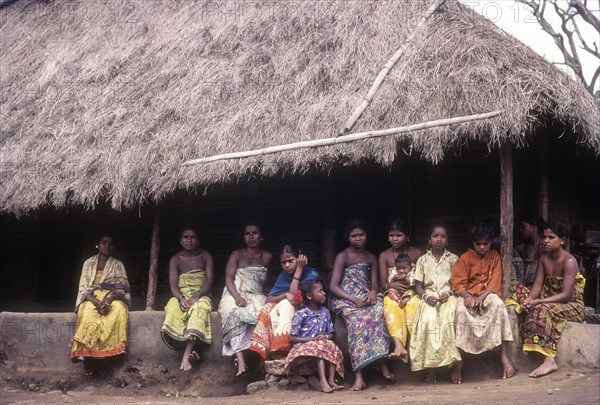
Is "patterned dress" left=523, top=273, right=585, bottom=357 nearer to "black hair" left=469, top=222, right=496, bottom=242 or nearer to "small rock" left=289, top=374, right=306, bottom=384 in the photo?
"black hair" left=469, top=222, right=496, bottom=242

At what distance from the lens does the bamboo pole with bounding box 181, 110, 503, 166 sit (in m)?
6.54

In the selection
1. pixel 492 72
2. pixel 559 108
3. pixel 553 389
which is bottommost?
pixel 553 389

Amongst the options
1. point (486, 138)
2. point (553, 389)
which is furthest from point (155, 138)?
point (553, 389)

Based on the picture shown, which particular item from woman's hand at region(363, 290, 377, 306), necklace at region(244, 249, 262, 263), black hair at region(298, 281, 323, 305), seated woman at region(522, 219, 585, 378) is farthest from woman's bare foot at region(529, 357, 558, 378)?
necklace at region(244, 249, 262, 263)

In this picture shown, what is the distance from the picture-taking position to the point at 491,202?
8.46 meters

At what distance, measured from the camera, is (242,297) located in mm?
7539

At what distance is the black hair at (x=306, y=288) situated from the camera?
699 centimetres

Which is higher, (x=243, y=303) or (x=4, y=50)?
(x=4, y=50)

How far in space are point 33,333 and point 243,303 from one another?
2.53 metres

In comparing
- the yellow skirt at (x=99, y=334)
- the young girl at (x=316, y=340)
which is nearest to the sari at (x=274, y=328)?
the young girl at (x=316, y=340)

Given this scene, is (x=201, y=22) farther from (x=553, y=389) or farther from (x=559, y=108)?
(x=553, y=389)

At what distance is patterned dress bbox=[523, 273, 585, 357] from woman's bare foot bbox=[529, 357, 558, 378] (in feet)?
0.15

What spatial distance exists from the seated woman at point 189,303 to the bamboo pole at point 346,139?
97 cm

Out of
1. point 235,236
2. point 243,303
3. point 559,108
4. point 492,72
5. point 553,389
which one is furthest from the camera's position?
point 235,236
